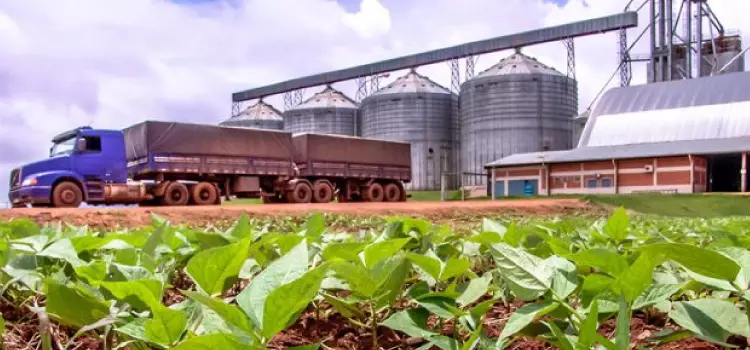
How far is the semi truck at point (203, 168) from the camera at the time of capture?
16.5m

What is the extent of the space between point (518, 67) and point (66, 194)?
3068 cm

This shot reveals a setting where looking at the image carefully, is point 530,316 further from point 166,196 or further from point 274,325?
point 166,196

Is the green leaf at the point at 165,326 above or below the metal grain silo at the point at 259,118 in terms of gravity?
below

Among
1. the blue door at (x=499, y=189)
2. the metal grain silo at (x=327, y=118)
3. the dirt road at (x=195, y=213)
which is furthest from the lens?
the metal grain silo at (x=327, y=118)

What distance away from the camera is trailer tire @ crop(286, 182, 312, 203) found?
22547 mm

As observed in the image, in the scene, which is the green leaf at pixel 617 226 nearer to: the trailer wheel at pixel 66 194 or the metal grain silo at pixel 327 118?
the trailer wheel at pixel 66 194

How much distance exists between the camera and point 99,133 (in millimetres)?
16812

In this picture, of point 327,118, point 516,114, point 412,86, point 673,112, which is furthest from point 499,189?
point 327,118

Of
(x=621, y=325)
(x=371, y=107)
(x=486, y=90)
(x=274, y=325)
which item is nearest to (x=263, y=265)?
(x=274, y=325)

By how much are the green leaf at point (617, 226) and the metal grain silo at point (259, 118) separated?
50994 mm

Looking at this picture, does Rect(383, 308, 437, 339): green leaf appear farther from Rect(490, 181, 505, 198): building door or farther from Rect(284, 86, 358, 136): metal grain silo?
Rect(284, 86, 358, 136): metal grain silo

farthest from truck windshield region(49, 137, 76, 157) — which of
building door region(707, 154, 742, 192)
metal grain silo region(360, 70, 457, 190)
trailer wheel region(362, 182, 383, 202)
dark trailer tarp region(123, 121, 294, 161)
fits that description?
building door region(707, 154, 742, 192)

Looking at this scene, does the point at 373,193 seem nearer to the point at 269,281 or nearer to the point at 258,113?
the point at 269,281

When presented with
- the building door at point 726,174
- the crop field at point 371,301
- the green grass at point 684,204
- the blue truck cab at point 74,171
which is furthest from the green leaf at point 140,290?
the building door at point 726,174
